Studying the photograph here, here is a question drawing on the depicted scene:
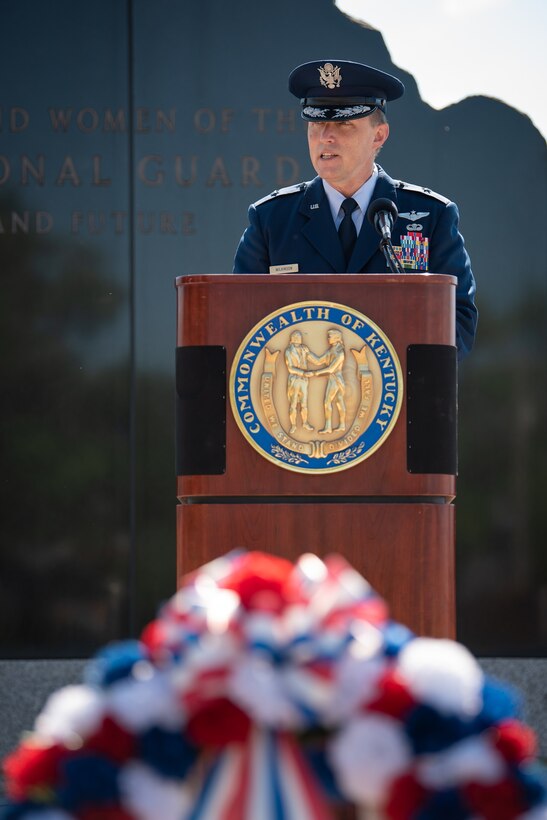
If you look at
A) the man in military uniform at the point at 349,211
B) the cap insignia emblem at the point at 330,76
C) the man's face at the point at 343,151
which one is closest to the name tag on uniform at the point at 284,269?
the man in military uniform at the point at 349,211

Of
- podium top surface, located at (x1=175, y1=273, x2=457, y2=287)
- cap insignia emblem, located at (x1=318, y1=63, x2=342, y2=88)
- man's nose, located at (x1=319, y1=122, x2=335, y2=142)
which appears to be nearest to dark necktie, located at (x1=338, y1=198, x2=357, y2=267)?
man's nose, located at (x1=319, y1=122, x2=335, y2=142)

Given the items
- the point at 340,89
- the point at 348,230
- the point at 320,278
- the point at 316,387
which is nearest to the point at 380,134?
the point at 340,89

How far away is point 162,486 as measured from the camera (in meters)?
6.15

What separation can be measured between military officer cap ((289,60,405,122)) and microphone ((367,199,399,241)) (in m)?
0.35

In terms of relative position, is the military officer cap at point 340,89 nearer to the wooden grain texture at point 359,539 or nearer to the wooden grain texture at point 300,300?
the wooden grain texture at point 300,300

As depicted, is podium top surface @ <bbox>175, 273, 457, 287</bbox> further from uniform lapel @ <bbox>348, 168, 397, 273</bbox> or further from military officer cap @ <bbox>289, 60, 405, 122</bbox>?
military officer cap @ <bbox>289, 60, 405, 122</bbox>

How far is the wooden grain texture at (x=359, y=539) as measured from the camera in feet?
9.75

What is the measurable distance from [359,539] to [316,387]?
1.01ft

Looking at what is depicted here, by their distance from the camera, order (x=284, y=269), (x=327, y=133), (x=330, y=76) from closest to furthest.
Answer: (x=284, y=269) → (x=327, y=133) → (x=330, y=76)

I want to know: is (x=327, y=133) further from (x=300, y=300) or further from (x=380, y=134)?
(x=300, y=300)

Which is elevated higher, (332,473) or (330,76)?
(330,76)

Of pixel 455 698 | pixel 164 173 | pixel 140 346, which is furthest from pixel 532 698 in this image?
pixel 455 698

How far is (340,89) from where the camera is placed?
145 inches

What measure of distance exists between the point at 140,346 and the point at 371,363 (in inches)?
130
